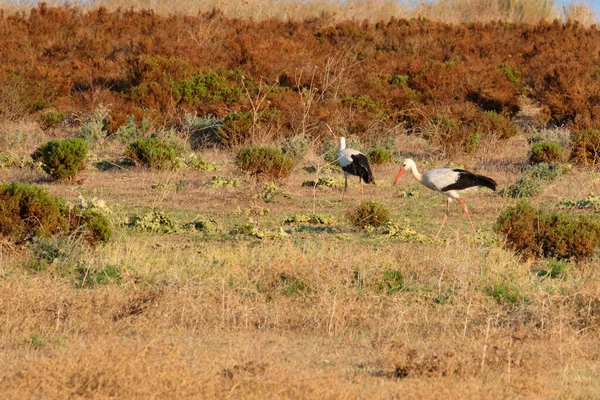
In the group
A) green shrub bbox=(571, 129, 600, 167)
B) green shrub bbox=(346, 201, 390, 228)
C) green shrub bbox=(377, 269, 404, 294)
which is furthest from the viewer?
green shrub bbox=(571, 129, 600, 167)

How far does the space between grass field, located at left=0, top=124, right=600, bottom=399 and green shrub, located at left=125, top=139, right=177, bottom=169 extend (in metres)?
4.17

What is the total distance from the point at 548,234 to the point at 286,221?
3.40 meters

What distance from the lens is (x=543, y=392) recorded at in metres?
4.79

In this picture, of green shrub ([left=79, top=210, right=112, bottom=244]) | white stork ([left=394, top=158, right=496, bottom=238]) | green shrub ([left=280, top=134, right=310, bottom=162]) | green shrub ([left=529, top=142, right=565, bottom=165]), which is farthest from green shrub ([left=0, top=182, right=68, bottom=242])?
green shrub ([left=529, top=142, right=565, bottom=165])

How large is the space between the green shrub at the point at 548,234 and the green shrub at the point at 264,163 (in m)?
4.98

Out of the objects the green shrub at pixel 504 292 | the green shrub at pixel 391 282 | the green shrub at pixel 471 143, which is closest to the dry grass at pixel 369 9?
the green shrub at pixel 471 143

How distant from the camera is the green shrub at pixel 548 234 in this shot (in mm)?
9000

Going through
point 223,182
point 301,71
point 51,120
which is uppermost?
point 301,71

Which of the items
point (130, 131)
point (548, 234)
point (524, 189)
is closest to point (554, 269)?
point (548, 234)

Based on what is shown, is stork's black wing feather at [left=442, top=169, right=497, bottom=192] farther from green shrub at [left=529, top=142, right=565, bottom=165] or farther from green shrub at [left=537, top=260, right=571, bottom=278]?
green shrub at [left=529, top=142, right=565, bottom=165]

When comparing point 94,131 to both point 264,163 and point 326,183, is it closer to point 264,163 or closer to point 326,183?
point 264,163

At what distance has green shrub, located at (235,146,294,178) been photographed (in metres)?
13.8

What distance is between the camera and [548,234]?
913cm

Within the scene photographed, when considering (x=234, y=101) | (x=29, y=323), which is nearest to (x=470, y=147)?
(x=234, y=101)
